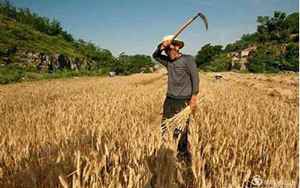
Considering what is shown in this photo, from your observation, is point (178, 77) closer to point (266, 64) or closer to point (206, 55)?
point (266, 64)

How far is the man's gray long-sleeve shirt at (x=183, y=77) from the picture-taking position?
452 centimetres

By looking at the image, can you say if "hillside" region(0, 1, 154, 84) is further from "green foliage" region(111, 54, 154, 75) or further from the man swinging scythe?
the man swinging scythe

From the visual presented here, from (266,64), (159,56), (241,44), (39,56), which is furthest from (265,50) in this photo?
(159,56)

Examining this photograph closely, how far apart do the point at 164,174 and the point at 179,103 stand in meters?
1.96

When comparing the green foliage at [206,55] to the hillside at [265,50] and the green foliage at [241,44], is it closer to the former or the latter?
the hillside at [265,50]

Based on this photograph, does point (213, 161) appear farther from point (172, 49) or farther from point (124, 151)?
point (172, 49)

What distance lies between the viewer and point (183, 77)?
15.1 feet

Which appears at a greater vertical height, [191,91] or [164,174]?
[191,91]

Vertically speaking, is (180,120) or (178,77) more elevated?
(178,77)

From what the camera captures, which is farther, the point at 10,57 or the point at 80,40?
the point at 80,40

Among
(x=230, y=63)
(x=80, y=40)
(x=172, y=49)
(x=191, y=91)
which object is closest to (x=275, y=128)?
(x=191, y=91)

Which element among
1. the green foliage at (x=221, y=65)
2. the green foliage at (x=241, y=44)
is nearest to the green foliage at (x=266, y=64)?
the green foliage at (x=221, y=65)

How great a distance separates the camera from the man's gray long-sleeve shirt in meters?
4.52

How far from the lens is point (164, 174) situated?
277 centimetres
